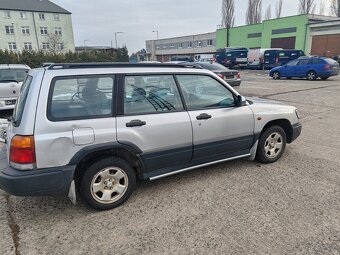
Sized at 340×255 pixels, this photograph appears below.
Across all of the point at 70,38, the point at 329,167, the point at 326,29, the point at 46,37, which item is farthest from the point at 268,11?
the point at 329,167

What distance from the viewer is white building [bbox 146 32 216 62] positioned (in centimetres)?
6084

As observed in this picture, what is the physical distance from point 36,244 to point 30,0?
212ft

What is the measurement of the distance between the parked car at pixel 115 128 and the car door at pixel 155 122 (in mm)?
12

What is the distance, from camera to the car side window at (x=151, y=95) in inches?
122

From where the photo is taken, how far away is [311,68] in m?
17.0

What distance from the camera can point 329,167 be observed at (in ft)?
13.4

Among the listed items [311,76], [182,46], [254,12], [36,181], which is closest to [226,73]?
[311,76]

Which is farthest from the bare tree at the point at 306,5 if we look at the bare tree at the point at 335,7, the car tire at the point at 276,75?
the car tire at the point at 276,75

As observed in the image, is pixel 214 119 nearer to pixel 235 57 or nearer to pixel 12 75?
pixel 12 75

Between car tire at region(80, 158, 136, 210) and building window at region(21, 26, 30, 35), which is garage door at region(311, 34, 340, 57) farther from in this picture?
building window at region(21, 26, 30, 35)

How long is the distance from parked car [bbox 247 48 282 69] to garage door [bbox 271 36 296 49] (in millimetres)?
9703

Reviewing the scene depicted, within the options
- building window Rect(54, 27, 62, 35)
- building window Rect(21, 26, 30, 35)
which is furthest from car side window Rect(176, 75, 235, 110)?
building window Rect(21, 26, 30, 35)

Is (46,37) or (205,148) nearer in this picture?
(205,148)

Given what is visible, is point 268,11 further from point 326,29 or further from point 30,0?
point 30,0
